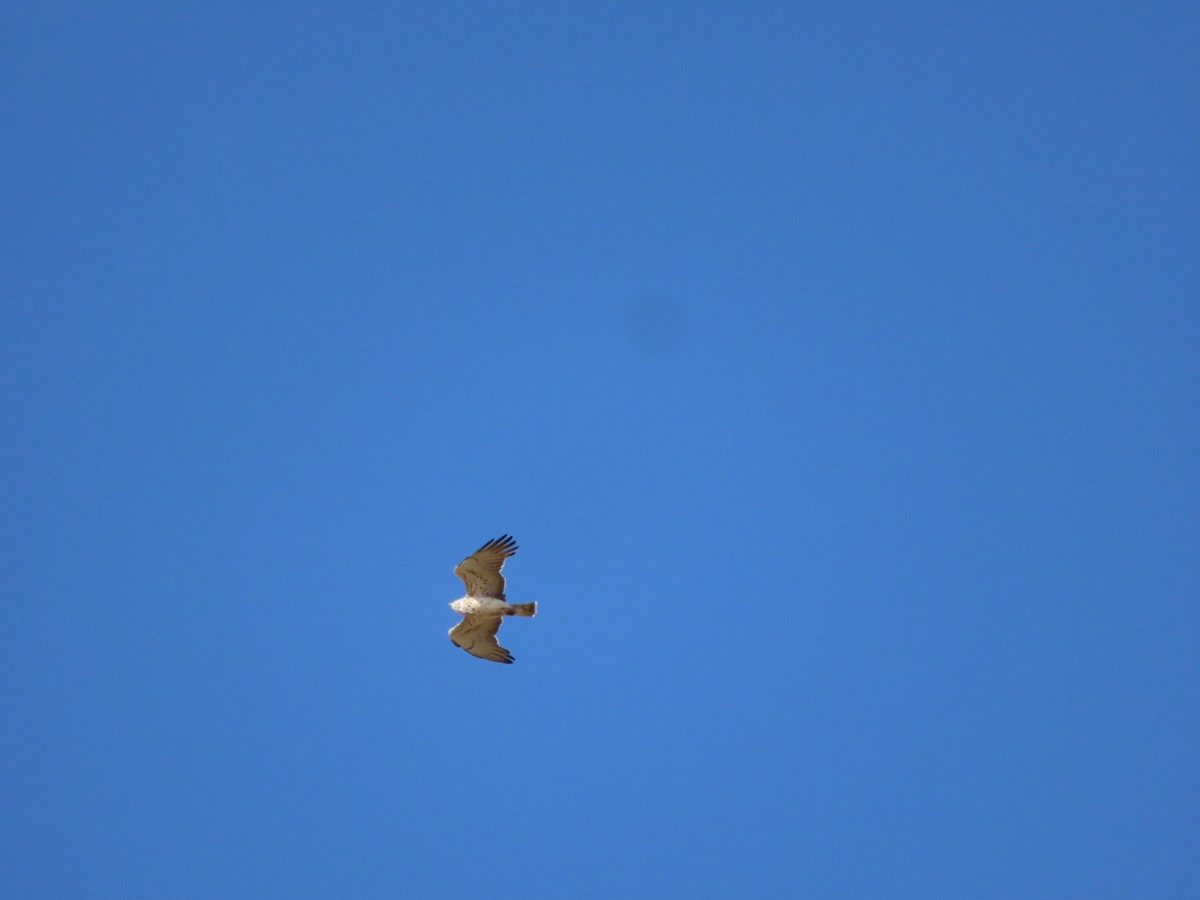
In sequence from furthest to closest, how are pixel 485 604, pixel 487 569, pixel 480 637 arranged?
pixel 480 637
pixel 485 604
pixel 487 569

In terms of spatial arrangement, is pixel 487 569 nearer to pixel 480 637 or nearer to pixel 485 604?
pixel 485 604

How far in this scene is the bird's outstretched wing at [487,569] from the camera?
73.8 feet

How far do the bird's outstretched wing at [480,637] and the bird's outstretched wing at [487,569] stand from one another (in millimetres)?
769

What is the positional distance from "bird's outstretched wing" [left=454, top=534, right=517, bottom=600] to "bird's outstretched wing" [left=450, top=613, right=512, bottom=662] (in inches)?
30.3

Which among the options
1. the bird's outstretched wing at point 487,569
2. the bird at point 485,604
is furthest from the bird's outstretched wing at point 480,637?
the bird's outstretched wing at point 487,569

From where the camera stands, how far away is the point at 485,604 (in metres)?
23.0

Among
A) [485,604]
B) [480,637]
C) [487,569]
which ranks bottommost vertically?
[480,637]

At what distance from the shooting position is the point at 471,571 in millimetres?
22594

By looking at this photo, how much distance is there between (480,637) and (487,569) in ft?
6.55

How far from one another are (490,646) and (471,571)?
7.27ft

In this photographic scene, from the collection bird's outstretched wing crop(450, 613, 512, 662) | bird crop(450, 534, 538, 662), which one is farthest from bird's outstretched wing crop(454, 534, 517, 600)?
bird's outstretched wing crop(450, 613, 512, 662)

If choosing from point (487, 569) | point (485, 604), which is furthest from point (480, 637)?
point (487, 569)

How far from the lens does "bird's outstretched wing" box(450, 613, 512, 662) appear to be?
23.3 metres

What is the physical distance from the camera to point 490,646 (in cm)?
2353
